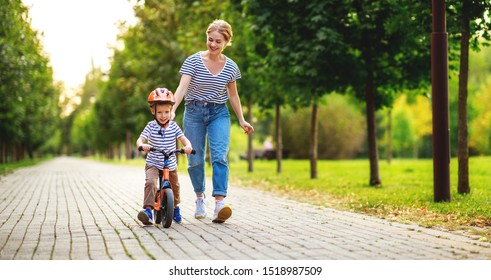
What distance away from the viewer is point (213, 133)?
24.3 ft

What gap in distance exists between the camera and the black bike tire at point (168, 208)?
22.4 ft

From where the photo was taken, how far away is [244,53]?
20125 mm

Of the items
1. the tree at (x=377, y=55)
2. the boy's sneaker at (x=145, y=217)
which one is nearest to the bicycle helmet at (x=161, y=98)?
the boy's sneaker at (x=145, y=217)

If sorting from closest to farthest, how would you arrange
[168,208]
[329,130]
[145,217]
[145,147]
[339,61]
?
[145,147] → [168,208] → [145,217] → [339,61] → [329,130]

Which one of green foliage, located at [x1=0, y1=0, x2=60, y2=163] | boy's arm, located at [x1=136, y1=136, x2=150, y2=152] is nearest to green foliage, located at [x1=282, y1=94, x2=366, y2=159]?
green foliage, located at [x1=0, y1=0, x2=60, y2=163]

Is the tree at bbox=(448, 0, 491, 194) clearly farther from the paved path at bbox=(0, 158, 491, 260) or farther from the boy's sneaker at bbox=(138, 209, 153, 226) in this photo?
the boy's sneaker at bbox=(138, 209, 153, 226)

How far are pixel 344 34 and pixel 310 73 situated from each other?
4.51ft

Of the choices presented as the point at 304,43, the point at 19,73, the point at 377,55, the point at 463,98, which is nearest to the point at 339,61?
the point at 304,43

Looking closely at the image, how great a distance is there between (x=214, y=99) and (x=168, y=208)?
4.61 feet

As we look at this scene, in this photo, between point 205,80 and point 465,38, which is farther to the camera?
point 465,38

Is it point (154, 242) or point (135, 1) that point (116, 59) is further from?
point (154, 242)

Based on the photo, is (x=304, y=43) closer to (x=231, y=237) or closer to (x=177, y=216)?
(x=177, y=216)

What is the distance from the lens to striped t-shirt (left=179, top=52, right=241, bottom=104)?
7.32m

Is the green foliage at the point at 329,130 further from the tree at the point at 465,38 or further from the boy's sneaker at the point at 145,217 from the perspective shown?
the boy's sneaker at the point at 145,217
